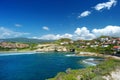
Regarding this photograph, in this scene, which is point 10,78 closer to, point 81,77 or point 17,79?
point 17,79

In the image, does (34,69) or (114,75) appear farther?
(34,69)

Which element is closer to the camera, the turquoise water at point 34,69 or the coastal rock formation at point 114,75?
the coastal rock formation at point 114,75

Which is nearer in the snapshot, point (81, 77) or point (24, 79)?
point (81, 77)

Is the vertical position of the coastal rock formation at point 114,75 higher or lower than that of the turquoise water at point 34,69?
higher

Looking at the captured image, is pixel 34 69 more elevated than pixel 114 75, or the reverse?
pixel 114 75

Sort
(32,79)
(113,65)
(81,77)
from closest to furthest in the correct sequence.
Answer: (81,77) → (113,65) → (32,79)

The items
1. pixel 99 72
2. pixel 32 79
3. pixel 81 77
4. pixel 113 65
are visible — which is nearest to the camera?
pixel 81 77

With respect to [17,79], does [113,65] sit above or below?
above

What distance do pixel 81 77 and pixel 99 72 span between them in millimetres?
4436

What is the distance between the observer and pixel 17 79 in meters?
59.4

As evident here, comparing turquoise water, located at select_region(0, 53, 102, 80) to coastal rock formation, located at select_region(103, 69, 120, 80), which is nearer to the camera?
coastal rock formation, located at select_region(103, 69, 120, 80)

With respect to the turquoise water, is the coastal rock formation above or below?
above

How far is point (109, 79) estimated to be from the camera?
37281mm

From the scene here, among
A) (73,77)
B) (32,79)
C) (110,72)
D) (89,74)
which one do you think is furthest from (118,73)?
(32,79)
